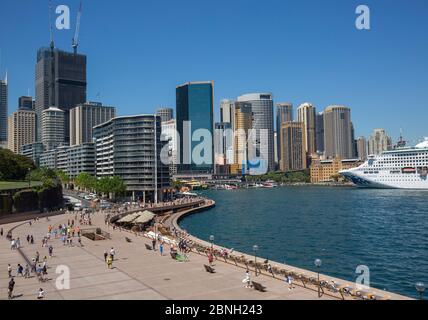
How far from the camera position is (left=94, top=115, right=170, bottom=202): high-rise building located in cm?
13349

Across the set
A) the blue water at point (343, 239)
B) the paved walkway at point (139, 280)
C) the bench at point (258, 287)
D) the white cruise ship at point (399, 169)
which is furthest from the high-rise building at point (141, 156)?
the bench at point (258, 287)

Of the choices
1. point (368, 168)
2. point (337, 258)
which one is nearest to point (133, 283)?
point (337, 258)

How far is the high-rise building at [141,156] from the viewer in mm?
133488

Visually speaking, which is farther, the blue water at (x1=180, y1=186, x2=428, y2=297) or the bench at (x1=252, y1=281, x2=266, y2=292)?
the blue water at (x1=180, y1=186, x2=428, y2=297)

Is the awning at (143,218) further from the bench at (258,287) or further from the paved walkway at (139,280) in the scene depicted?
the bench at (258,287)

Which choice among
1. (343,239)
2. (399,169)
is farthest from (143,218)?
(399,169)

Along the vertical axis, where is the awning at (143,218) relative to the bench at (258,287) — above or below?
below

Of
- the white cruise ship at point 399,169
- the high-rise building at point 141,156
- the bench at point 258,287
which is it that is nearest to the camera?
the bench at point 258,287

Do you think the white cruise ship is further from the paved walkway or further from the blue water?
the paved walkway

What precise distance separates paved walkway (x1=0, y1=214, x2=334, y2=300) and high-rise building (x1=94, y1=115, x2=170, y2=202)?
308 feet

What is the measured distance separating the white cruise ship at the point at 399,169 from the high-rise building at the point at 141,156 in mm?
94999

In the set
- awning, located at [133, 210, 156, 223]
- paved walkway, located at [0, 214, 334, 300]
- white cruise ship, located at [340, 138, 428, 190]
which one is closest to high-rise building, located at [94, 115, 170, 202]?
awning, located at [133, 210, 156, 223]
